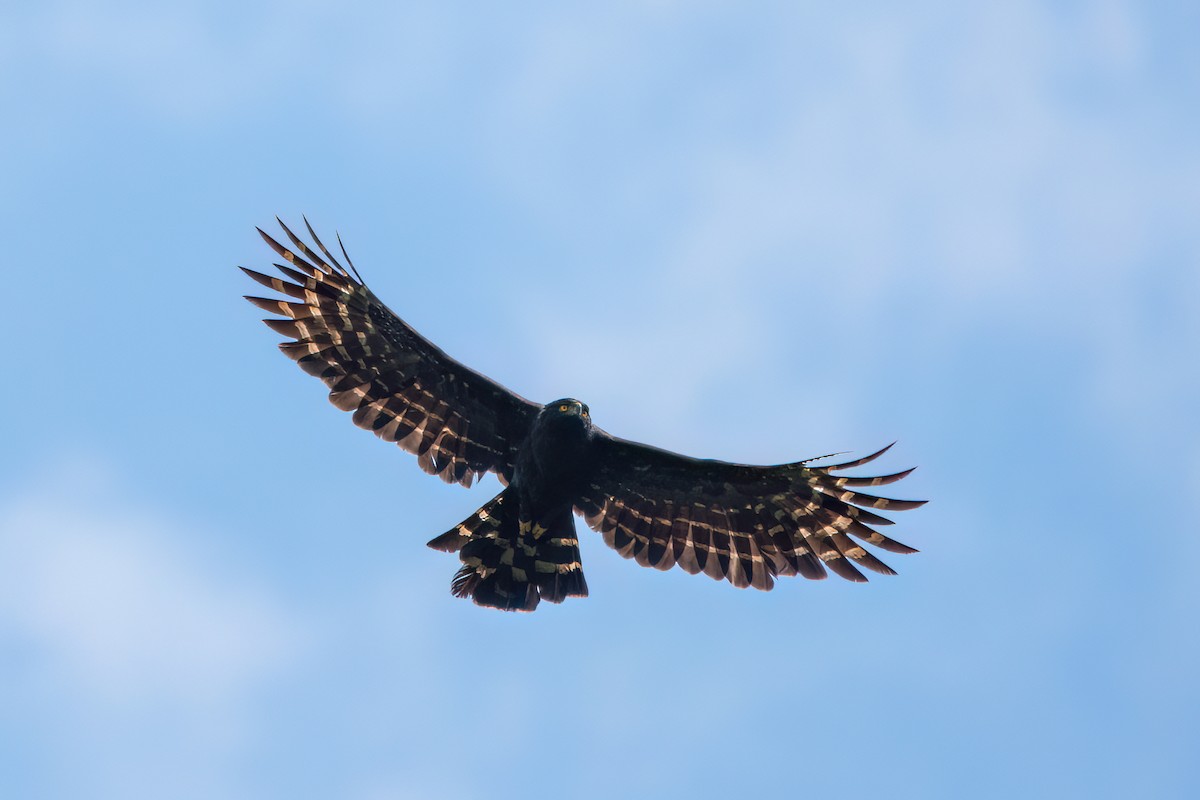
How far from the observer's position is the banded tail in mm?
18688

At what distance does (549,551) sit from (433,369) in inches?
97.8

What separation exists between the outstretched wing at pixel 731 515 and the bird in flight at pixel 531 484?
2cm

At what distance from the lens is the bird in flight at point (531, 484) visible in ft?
61.1

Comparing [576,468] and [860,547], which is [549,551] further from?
[860,547]

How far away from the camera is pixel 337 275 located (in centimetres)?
1891

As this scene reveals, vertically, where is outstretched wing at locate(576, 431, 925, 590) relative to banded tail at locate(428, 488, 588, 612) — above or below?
above

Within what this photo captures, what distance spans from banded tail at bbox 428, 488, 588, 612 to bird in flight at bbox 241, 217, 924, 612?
0.01 metres

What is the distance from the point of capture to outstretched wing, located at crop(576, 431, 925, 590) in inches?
730

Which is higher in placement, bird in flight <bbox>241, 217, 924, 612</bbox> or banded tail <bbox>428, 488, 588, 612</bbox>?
bird in flight <bbox>241, 217, 924, 612</bbox>

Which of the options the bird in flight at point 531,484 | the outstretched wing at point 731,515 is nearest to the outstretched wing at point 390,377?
the bird in flight at point 531,484

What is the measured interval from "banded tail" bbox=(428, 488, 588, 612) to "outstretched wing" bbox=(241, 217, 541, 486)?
1.92 feet

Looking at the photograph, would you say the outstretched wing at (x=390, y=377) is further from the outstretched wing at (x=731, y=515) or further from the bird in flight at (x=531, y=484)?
the outstretched wing at (x=731, y=515)

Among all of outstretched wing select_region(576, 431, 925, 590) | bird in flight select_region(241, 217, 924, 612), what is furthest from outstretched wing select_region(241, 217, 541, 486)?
outstretched wing select_region(576, 431, 925, 590)

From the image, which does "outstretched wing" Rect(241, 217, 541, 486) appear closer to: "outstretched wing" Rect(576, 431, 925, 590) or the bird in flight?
the bird in flight
